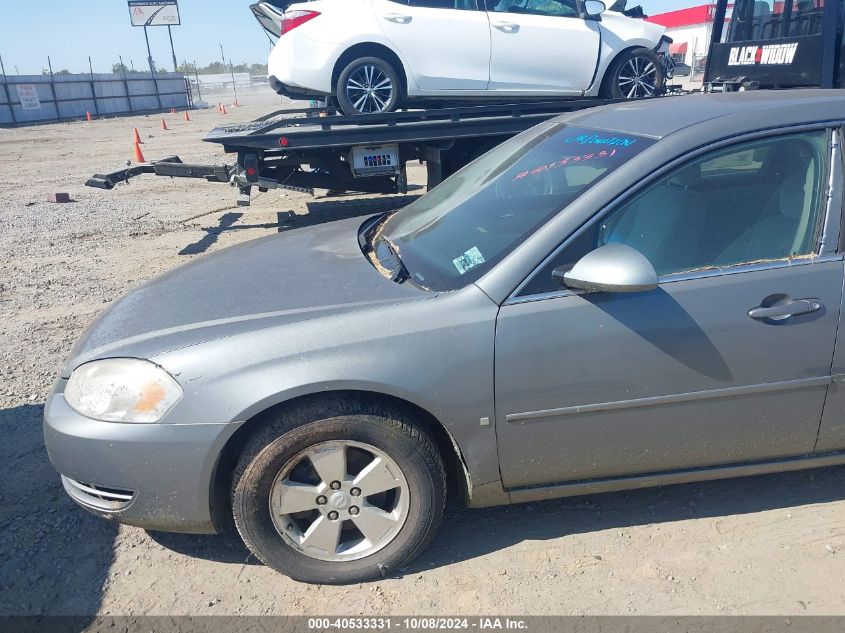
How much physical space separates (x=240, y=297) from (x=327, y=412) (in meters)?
0.65

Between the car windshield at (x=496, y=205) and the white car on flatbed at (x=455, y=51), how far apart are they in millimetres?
4413

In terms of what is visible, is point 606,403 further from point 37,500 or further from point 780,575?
point 37,500

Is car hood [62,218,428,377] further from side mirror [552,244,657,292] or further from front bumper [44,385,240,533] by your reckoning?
side mirror [552,244,657,292]

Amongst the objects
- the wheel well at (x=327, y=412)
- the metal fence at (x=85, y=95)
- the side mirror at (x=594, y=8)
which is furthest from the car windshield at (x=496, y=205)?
the metal fence at (x=85, y=95)

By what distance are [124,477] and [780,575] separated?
2.41 metres

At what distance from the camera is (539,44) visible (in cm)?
748

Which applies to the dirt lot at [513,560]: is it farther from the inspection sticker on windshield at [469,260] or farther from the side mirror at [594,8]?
the side mirror at [594,8]

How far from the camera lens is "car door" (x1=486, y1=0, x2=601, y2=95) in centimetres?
736

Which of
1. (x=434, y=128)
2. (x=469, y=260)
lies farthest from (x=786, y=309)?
(x=434, y=128)

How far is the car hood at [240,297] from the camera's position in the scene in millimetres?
2398

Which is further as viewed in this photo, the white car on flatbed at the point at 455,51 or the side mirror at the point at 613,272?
the white car on flatbed at the point at 455,51

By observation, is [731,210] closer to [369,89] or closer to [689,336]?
[689,336]

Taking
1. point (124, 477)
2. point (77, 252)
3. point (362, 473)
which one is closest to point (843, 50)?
point (362, 473)

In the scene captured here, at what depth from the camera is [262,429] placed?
2328 mm
